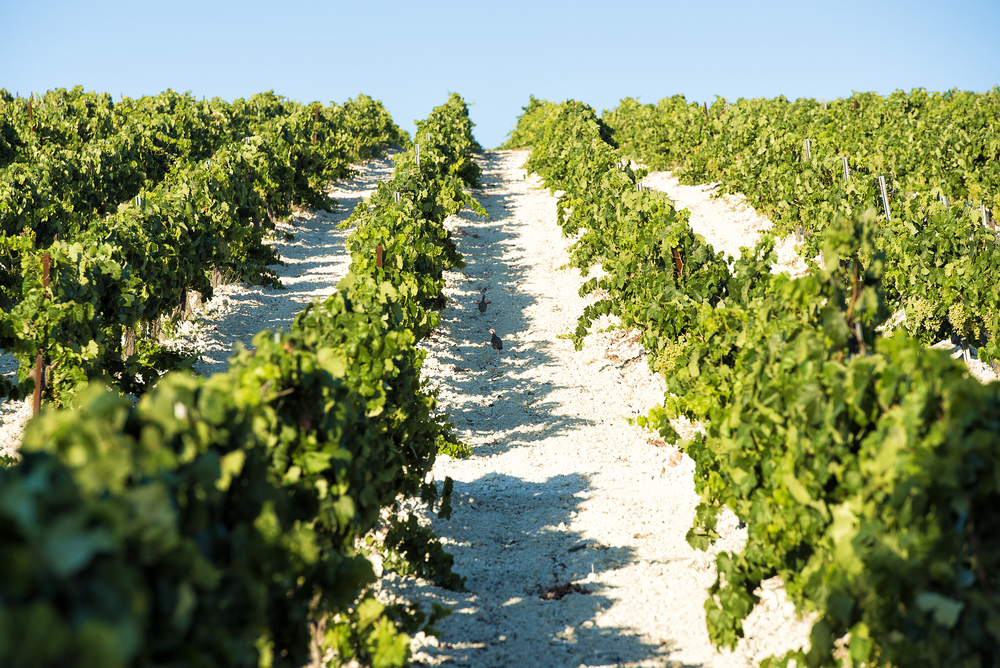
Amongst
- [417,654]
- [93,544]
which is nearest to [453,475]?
[417,654]

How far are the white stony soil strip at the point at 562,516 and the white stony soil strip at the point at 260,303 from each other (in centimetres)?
295

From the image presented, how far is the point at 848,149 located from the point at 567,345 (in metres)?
10.0

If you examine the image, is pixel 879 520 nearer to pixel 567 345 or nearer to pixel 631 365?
pixel 631 365

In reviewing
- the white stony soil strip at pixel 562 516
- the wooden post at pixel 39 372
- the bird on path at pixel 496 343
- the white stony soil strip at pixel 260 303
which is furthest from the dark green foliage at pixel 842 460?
the wooden post at pixel 39 372

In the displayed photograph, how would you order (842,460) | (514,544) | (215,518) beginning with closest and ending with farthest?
(215,518) → (842,460) → (514,544)

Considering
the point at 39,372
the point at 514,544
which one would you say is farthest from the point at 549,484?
the point at 39,372

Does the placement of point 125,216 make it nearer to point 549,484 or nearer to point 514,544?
point 549,484

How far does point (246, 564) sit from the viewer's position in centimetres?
247

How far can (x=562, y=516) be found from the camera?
273 inches

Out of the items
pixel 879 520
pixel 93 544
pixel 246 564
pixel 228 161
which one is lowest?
pixel 879 520

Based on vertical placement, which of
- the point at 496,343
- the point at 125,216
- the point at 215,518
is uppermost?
the point at 125,216

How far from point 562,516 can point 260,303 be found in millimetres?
8361

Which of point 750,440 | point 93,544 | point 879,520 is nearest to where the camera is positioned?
point 93,544

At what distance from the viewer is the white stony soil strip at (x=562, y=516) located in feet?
16.2
